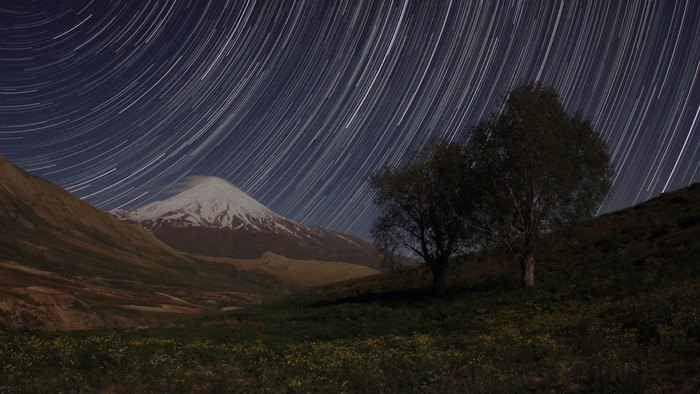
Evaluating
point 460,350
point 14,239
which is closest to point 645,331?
point 460,350

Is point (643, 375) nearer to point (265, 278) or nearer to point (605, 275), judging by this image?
point (605, 275)

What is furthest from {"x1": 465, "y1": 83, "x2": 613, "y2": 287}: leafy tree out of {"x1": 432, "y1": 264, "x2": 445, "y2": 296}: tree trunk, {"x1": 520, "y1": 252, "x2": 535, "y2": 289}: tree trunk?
{"x1": 432, "y1": 264, "x2": 445, "y2": 296}: tree trunk

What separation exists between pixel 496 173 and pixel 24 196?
166 m

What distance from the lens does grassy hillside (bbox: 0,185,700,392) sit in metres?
9.46

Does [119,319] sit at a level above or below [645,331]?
below

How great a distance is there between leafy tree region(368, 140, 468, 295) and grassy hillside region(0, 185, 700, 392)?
489 centimetres

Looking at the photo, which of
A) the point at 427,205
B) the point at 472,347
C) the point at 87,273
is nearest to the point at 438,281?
the point at 427,205

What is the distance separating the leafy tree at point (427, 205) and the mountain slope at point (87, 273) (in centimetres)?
3932

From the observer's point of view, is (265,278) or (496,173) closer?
(496,173)

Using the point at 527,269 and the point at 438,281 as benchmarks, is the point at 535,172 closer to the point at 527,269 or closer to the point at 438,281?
the point at 527,269

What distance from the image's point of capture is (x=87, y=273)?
3738 inches

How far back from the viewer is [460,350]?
45.1ft

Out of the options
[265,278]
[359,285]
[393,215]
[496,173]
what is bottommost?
[265,278]

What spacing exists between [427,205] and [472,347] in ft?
65.4
